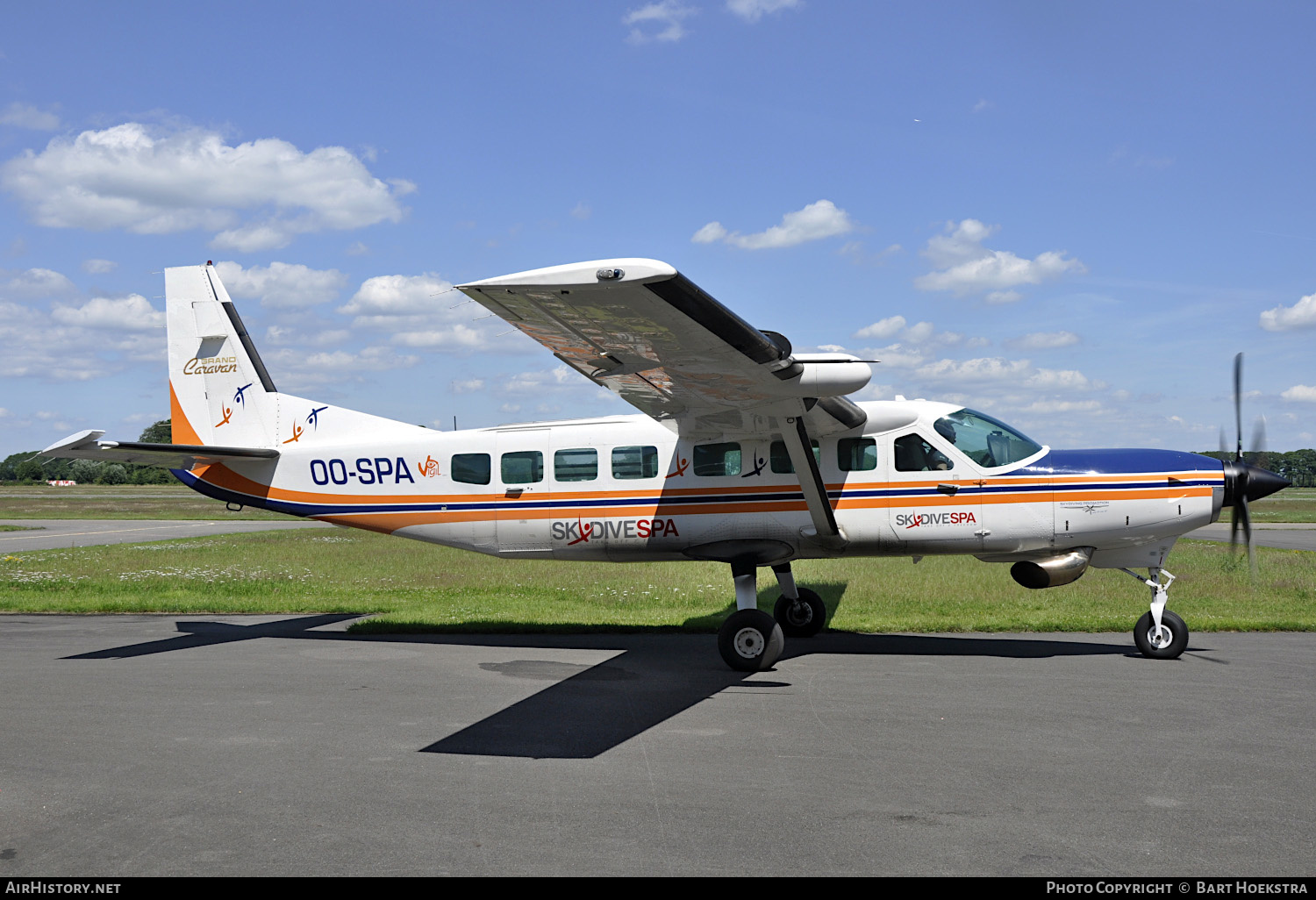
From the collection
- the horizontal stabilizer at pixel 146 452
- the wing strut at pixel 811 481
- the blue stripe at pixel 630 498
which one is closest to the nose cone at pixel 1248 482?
the blue stripe at pixel 630 498

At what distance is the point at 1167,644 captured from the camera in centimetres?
1032

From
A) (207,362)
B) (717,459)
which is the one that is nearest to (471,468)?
(717,459)

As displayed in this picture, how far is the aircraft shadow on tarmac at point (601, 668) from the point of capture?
7320 mm

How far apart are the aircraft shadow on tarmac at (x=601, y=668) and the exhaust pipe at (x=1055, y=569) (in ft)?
2.93

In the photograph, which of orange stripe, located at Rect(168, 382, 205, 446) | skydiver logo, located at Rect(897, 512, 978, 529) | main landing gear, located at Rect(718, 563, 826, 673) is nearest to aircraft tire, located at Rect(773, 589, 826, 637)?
main landing gear, located at Rect(718, 563, 826, 673)

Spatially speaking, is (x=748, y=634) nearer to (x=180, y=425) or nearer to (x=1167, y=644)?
(x=1167, y=644)

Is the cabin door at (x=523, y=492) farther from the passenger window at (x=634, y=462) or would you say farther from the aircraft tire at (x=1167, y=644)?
the aircraft tire at (x=1167, y=644)

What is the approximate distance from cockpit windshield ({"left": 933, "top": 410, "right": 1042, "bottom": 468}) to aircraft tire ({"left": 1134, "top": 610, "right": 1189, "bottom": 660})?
7.87ft

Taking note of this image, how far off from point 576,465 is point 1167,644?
7.52 metres

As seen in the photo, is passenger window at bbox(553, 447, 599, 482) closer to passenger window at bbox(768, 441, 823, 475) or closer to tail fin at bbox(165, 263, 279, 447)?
passenger window at bbox(768, 441, 823, 475)

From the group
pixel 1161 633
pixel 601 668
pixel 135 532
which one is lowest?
pixel 135 532

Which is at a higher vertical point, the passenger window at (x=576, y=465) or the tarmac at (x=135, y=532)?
the passenger window at (x=576, y=465)

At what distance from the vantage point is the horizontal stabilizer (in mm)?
11078
